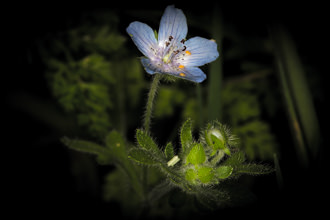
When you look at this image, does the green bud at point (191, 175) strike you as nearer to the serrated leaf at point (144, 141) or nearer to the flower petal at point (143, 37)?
the serrated leaf at point (144, 141)

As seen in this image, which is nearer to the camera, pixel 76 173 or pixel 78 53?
pixel 78 53

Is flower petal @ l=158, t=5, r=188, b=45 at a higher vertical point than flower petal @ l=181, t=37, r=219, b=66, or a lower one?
higher

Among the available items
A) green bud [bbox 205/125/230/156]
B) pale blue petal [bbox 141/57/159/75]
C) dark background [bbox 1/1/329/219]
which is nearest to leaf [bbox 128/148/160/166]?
green bud [bbox 205/125/230/156]

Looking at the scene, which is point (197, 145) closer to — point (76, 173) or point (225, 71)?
point (76, 173)

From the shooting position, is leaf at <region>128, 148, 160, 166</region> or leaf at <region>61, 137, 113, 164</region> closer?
leaf at <region>128, 148, 160, 166</region>

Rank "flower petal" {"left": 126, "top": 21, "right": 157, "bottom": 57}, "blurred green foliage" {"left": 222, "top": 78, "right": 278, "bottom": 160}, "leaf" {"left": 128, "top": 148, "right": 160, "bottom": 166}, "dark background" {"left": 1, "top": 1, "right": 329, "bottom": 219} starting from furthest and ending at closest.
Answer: "blurred green foliage" {"left": 222, "top": 78, "right": 278, "bottom": 160} → "dark background" {"left": 1, "top": 1, "right": 329, "bottom": 219} → "flower petal" {"left": 126, "top": 21, "right": 157, "bottom": 57} → "leaf" {"left": 128, "top": 148, "right": 160, "bottom": 166}

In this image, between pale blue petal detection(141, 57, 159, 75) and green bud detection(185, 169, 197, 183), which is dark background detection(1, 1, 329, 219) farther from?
pale blue petal detection(141, 57, 159, 75)

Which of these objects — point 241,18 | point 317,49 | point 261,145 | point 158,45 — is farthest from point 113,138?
point 317,49
